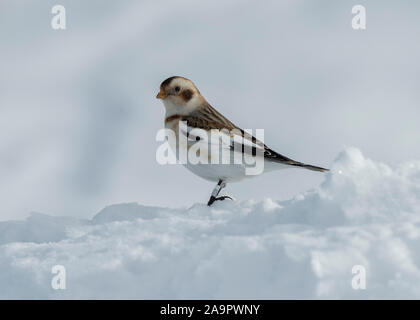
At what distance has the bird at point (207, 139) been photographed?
7293mm

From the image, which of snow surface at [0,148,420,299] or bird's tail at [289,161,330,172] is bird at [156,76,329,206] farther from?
snow surface at [0,148,420,299]

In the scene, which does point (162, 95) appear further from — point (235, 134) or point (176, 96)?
point (235, 134)

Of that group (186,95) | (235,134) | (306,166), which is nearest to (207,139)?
(235,134)

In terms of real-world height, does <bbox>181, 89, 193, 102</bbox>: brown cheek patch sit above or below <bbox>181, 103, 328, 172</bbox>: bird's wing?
above

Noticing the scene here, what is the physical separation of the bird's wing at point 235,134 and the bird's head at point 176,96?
132 mm

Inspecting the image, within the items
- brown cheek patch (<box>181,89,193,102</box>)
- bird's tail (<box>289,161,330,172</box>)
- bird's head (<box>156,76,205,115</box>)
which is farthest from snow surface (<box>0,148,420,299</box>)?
brown cheek patch (<box>181,89,193,102</box>)

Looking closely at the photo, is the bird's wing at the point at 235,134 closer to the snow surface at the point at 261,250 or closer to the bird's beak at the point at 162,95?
the bird's beak at the point at 162,95

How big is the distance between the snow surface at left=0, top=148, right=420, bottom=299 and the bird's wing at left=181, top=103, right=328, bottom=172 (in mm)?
681

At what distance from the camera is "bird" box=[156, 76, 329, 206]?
7293mm

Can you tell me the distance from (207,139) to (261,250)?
2.36m

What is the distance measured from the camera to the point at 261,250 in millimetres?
5168

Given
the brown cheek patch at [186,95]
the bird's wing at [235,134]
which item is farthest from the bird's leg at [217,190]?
the brown cheek patch at [186,95]
